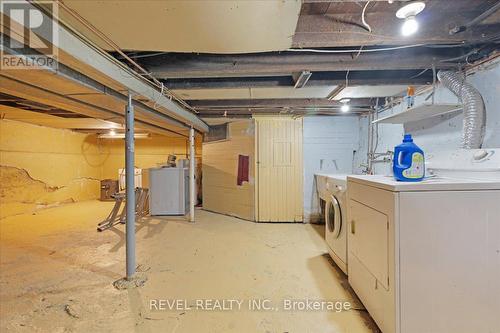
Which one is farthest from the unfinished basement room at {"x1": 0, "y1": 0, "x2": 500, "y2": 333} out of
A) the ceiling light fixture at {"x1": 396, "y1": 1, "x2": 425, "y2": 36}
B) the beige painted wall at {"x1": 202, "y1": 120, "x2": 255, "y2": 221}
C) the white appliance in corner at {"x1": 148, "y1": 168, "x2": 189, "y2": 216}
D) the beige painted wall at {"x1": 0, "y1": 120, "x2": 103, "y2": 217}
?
the beige painted wall at {"x1": 0, "y1": 120, "x2": 103, "y2": 217}

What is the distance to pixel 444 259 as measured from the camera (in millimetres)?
1329

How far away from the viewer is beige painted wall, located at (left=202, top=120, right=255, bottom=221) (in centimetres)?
441

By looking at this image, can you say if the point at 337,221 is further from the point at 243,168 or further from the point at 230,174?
the point at 230,174

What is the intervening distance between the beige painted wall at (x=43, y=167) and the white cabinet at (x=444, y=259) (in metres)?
6.18

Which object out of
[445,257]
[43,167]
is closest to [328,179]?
[445,257]

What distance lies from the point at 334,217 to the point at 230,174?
2.57 meters

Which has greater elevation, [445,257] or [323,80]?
[323,80]

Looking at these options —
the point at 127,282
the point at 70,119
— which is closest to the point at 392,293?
the point at 127,282

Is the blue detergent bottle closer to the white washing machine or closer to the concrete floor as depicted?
the white washing machine

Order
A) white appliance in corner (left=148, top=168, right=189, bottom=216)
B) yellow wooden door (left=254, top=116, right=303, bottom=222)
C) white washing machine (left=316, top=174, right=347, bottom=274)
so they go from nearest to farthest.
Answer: white washing machine (left=316, top=174, right=347, bottom=274) → yellow wooden door (left=254, top=116, right=303, bottom=222) → white appliance in corner (left=148, top=168, right=189, bottom=216)

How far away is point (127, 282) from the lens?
7.09ft

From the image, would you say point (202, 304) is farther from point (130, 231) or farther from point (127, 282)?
point (130, 231)

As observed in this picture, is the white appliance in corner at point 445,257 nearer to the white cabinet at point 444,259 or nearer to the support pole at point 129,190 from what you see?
the white cabinet at point 444,259

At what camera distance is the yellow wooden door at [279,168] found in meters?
4.25
